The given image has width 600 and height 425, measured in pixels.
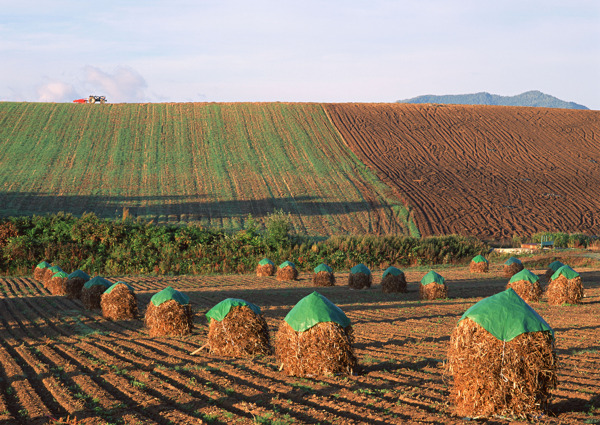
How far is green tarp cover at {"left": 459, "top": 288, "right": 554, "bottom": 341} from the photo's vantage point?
24.8ft

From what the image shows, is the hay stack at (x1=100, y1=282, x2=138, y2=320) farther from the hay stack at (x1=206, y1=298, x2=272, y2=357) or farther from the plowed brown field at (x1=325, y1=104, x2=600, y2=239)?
the plowed brown field at (x1=325, y1=104, x2=600, y2=239)

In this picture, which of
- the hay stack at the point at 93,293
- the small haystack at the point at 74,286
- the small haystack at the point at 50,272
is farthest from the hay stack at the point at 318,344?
the small haystack at the point at 50,272

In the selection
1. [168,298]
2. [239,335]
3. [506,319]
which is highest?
[506,319]

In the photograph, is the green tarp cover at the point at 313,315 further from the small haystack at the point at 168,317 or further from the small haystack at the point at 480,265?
the small haystack at the point at 480,265

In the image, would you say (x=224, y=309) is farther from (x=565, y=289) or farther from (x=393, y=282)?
(x=565, y=289)

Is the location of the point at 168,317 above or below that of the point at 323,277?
above

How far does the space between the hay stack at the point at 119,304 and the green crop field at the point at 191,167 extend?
23.4m

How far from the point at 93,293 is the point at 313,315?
434 inches

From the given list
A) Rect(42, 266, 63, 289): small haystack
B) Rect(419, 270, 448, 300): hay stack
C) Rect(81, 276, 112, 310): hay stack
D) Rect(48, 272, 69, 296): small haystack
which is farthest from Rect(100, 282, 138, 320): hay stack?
Rect(419, 270, 448, 300): hay stack

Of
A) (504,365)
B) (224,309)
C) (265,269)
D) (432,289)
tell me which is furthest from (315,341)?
(265,269)

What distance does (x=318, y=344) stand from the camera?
9836 millimetres

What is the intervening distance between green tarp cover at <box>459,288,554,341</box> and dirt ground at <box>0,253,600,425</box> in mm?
1099

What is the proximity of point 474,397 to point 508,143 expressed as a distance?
59149 mm

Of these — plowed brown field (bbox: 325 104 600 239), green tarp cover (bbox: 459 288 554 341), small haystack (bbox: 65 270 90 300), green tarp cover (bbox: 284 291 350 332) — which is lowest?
small haystack (bbox: 65 270 90 300)
